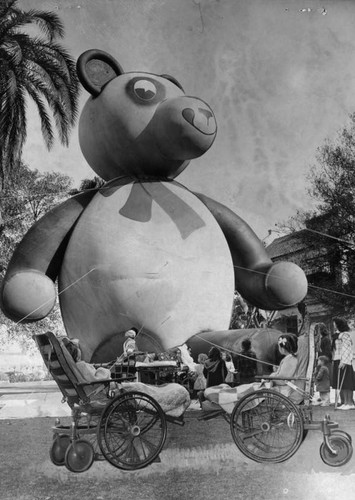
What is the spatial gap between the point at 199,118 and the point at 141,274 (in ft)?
3.41

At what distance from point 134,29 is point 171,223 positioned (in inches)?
48.0

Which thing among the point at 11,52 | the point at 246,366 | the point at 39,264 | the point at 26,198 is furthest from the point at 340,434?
the point at 11,52

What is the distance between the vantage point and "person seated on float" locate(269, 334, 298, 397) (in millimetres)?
2688

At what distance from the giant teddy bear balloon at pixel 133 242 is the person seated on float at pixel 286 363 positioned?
0.82 metres

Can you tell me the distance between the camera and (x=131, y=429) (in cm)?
243

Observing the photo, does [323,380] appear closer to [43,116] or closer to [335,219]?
[335,219]

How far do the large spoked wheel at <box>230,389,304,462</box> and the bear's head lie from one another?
173 cm

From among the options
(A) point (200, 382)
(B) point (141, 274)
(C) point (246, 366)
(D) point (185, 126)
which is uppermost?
(D) point (185, 126)

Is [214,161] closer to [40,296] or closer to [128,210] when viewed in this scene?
[128,210]

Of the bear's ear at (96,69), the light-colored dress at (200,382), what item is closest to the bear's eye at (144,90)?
the bear's ear at (96,69)

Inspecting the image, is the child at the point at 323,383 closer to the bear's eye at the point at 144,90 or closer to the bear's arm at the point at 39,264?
the bear's arm at the point at 39,264

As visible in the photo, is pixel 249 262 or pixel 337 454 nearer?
pixel 337 454

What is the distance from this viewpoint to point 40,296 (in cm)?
347

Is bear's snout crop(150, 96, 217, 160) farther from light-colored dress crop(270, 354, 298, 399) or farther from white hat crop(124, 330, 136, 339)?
light-colored dress crop(270, 354, 298, 399)
